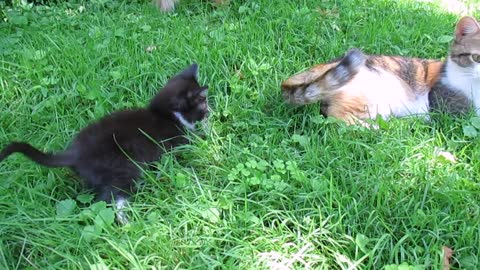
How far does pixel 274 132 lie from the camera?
316 cm

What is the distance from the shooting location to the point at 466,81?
11.0 feet

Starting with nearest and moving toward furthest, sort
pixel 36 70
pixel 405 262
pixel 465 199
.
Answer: pixel 405 262 < pixel 465 199 < pixel 36 70

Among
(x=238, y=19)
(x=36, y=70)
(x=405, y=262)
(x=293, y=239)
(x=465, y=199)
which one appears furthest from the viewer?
A: (x=238, y=19)

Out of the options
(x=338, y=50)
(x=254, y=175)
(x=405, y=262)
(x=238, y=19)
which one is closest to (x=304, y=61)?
(x=338, y=50)

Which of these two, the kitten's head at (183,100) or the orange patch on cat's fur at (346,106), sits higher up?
the kitten's head at (183,100)

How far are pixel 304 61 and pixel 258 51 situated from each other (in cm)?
38

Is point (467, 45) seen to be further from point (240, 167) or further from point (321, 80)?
point (240, 167)

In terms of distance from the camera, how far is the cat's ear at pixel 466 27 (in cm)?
335

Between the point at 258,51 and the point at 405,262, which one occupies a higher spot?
the point at 258,51

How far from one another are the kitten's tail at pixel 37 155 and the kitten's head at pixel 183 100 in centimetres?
67

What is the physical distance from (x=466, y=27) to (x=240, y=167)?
190cm

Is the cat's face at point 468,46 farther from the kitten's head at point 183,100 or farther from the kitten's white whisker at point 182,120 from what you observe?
the kitten's white whisker at point 182,120

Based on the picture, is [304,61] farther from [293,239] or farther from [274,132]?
[293,239]

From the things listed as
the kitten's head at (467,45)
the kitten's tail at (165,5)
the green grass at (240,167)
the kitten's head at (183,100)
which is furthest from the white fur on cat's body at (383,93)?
the kitten's tail at (165,5)
